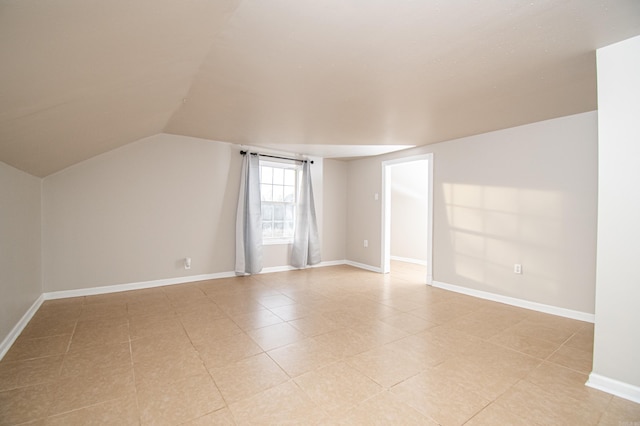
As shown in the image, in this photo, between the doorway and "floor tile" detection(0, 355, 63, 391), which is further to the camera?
the doorway

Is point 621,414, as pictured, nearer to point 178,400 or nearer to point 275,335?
point 275,335

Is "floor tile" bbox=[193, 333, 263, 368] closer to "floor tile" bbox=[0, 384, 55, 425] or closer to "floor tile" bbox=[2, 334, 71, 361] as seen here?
"floor tile" bbox=[0, 384, 55, 425]

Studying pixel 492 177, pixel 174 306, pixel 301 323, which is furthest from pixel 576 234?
pixel 174 306

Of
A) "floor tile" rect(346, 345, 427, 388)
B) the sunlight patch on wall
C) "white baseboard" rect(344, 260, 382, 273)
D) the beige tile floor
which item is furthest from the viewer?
"white baseboard" rect(344, 260, 382, 273)

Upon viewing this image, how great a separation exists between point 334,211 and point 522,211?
340 centimetres

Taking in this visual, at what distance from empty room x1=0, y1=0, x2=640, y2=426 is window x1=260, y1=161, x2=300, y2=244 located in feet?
1.27

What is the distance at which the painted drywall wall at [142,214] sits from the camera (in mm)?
3424

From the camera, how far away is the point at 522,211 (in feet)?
11.1

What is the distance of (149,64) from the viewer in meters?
1.74

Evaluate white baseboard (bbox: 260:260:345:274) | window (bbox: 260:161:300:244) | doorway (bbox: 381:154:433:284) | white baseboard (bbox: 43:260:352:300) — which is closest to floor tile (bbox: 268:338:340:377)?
white baseboard (bbox: 43:260:352:300)

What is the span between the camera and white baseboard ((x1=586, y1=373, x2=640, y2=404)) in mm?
1702

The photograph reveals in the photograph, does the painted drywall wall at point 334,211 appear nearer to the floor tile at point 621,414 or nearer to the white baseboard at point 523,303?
the white baseboard at point 523,303

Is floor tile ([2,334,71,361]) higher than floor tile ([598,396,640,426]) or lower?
higher

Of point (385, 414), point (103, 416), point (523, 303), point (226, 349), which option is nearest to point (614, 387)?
point (385, 414)
